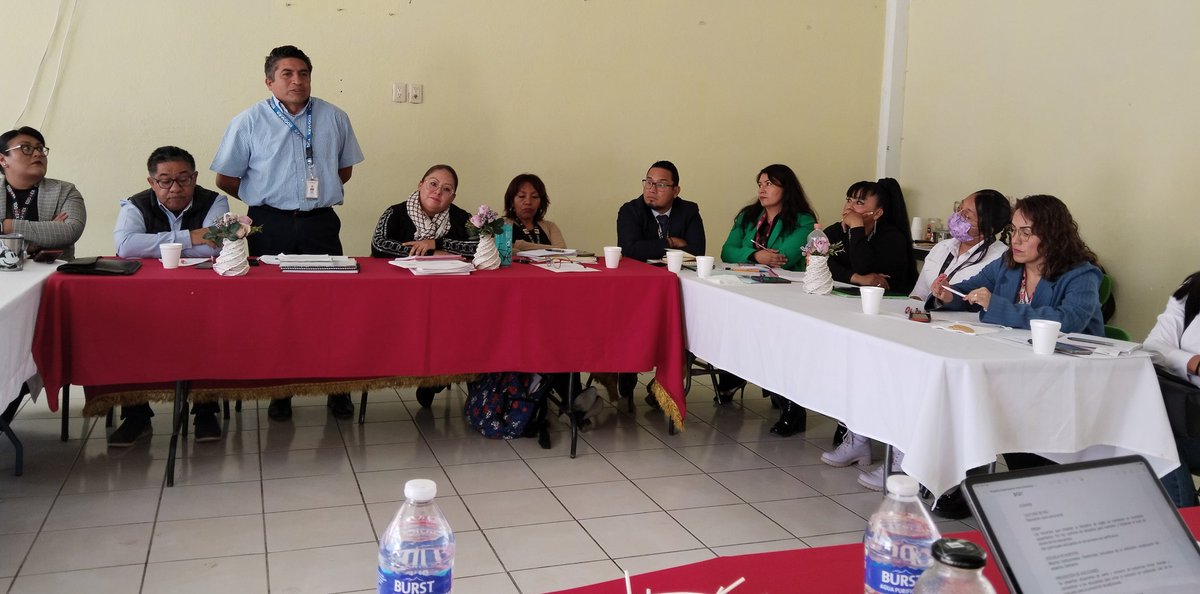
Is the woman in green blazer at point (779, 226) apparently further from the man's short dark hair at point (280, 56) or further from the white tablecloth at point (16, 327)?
the white tablecloth at point (16, 327)

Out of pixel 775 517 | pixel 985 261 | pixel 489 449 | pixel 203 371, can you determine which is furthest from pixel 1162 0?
pixel 203 371

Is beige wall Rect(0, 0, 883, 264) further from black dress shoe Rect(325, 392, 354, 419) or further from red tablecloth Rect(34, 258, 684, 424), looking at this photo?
red tablecloth Rect(34, 258, 684, 424)

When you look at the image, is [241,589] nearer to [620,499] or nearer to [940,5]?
[620,499]

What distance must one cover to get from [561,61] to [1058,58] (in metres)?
2.58

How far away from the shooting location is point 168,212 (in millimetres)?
3719

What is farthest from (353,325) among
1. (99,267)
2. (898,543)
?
(898,543)

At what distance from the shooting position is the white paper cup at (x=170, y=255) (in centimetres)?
332

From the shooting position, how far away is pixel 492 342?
11.6 ft

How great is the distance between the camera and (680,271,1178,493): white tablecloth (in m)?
2.31

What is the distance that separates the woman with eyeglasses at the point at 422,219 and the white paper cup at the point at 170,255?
0.91 m

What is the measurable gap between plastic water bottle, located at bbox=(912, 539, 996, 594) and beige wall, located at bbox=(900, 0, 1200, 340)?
3.89 metres

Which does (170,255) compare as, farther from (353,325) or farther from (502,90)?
(502,90)

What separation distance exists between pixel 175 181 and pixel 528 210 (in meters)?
1.67

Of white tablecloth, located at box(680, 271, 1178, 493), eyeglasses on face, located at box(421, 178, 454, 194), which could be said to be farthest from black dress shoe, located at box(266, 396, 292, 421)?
white tablecloth, located at box(680, 271, 1178, 493)
